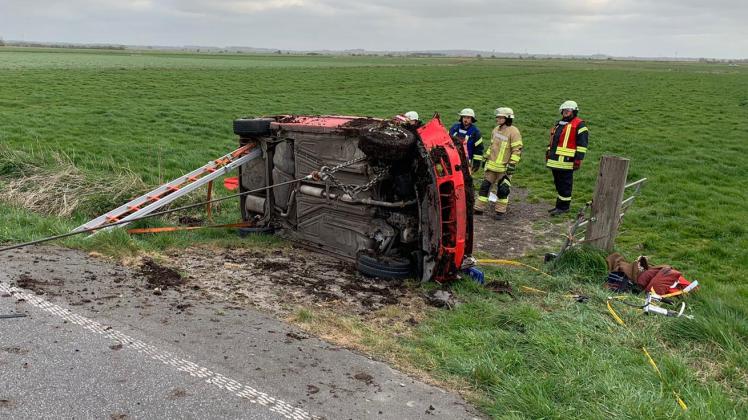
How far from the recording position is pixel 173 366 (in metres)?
3.32

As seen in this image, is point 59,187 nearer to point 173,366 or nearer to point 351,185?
point 351,185

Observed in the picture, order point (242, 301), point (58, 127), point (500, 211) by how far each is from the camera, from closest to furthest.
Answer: point (242, 301) < point (500, 211) < point (58, 127)

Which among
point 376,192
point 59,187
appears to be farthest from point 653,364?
point 59,187

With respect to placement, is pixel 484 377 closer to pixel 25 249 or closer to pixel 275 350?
pixel 275 350

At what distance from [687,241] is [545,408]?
547 cm

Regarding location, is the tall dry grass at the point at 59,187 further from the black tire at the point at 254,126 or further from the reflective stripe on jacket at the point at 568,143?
the reflective stripe on jacket at the point at 568,143

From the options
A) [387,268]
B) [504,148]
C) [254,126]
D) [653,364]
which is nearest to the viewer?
[653,364]

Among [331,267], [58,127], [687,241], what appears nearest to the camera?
[331,267]

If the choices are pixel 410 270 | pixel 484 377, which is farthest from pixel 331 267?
pixel 484 377

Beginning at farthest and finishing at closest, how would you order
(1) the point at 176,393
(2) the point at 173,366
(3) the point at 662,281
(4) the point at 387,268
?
(4) the point at 387,268
(3) the point at 662,281
(2) the point at 173,366
(1) the point at 176,393

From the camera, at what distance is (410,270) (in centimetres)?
539

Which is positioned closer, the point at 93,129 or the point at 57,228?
the point at 57,228

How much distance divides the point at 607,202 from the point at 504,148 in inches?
125

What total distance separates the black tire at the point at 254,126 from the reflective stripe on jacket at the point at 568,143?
15.0ft
